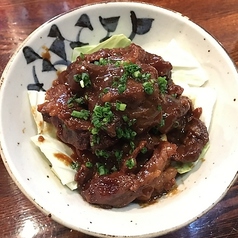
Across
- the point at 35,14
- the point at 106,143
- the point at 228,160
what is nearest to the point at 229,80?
the point at 228,160

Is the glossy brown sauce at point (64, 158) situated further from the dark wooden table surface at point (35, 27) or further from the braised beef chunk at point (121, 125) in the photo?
the dark wooden table surface at point (35, 27)

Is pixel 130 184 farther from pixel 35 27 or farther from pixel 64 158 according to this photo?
pixel 35 27

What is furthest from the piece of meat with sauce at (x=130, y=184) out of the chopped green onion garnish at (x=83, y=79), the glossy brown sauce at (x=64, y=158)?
the chopped green onion garnish at (x=83, y=79)

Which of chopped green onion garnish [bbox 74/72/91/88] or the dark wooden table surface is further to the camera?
the dark wooden table surface

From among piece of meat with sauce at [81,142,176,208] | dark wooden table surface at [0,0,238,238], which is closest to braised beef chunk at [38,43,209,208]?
piece of meat with sauce at [81,142,176,208]

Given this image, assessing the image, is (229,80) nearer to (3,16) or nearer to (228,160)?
(228,160)

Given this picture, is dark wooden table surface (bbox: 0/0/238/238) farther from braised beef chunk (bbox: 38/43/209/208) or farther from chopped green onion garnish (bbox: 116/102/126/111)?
chopped green onion garnish (bbox: 116/102/126/111)
